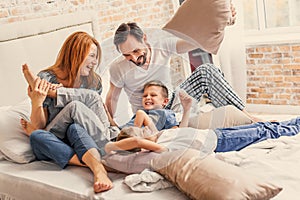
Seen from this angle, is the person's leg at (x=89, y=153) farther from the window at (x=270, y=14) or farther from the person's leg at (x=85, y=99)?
the window at (x=270, y=14)

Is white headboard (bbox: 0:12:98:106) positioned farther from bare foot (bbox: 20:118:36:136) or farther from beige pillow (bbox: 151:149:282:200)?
beige pillow (bbox: 151:149:282:200)

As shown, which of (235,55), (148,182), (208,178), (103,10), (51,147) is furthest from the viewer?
(235,55)

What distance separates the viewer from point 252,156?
2.00m

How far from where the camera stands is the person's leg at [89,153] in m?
1.89

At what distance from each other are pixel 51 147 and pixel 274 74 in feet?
7.83

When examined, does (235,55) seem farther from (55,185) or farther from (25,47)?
(55,185)

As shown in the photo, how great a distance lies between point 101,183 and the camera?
6.15ft

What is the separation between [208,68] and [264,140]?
513mm

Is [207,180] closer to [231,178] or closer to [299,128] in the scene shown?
[231,178]

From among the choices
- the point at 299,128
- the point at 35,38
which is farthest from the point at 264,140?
the point at 35,38

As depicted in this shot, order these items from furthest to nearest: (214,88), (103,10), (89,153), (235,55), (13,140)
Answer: (235,55) < (103,10) < (214,88) < (13,140) < (89,153)

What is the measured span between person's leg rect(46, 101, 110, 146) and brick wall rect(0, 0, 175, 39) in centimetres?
89

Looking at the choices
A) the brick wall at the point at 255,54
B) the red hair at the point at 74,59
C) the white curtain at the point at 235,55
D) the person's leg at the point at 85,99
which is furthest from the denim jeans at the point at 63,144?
the white curtain at the point at 235,55

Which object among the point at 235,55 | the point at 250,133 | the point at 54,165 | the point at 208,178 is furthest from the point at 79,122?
the point at 235,55
